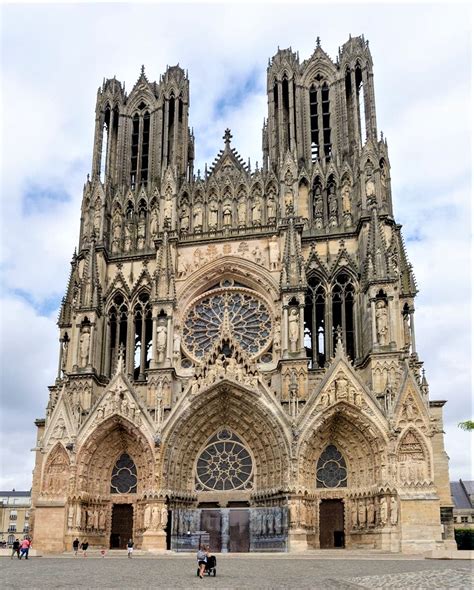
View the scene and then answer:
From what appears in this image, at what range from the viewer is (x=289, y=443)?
95.5 ft

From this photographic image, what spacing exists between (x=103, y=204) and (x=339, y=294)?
13.7 m

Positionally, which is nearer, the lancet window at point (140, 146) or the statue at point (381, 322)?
the statue at point (381, 322)

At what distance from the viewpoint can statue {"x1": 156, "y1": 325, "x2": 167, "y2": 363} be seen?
106 ft

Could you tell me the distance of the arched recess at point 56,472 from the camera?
30406 millimetres

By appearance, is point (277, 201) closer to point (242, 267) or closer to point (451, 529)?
point (242, 267)

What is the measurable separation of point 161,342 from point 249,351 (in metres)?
4.30

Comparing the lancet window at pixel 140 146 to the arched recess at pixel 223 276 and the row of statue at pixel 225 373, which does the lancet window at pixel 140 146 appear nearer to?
the arched recess at pixel 223 276

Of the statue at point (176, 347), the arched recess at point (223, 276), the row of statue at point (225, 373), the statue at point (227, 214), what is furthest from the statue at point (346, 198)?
the statue at point (176, 347)

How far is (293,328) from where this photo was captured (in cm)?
3141

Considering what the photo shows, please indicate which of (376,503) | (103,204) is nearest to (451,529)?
(376,503)

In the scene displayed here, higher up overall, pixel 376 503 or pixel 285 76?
pixel 285 76

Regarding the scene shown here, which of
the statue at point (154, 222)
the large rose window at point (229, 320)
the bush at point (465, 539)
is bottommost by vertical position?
the bush at point (465, 539)

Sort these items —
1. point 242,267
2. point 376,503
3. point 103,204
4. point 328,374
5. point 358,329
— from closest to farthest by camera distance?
point 376,503, point 328,374, point 358,329, point 242,267, point 103,204

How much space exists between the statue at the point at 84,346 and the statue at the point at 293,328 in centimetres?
990
